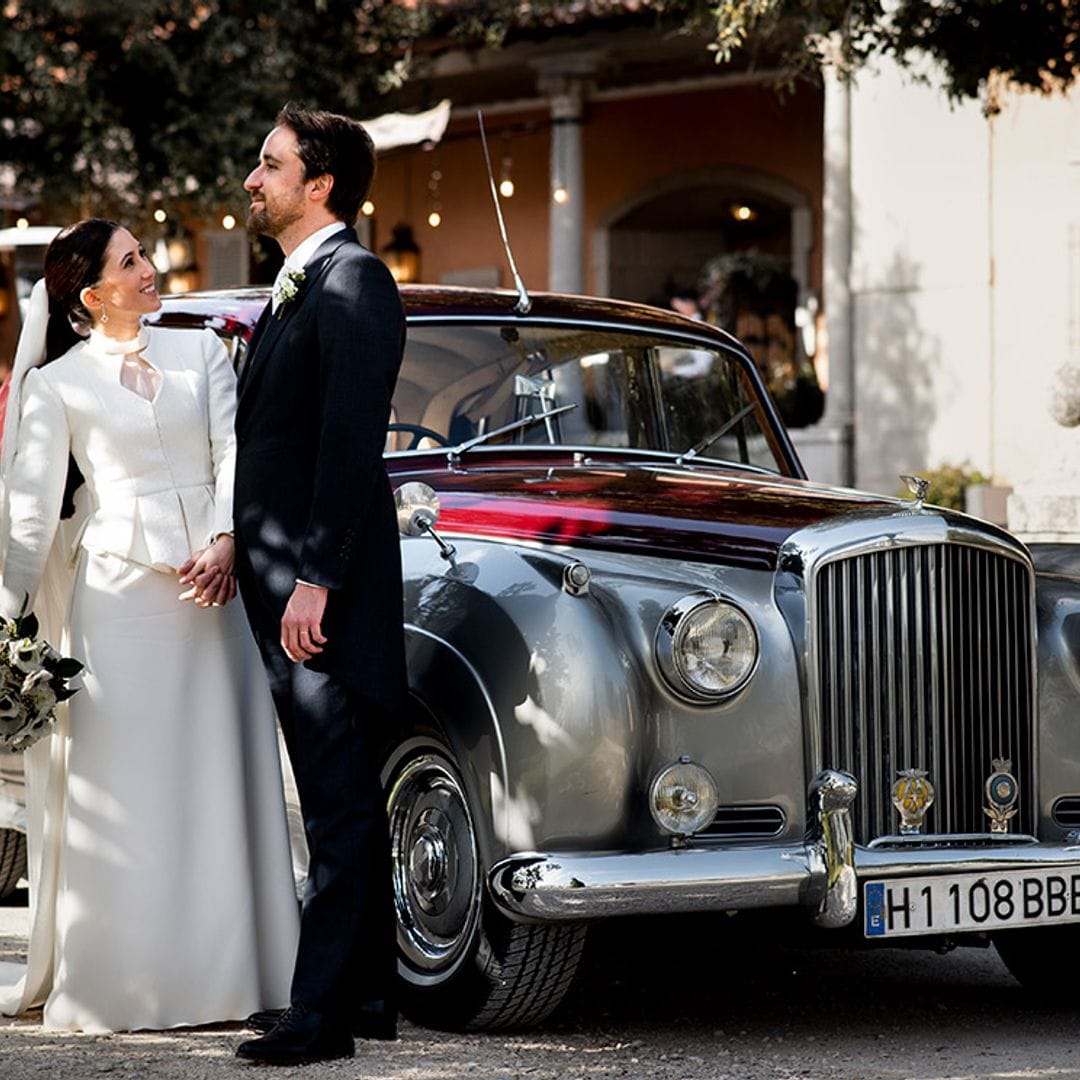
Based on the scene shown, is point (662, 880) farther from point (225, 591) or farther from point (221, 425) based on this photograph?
point (221, 425)

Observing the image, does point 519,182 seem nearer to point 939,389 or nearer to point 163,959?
point 939,389

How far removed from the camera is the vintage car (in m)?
4.37

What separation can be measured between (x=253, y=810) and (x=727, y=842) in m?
1.09

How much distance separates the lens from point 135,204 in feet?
54.9

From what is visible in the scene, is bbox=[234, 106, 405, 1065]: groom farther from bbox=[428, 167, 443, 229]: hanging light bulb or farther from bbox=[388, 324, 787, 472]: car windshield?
bbox=[428, 167, 443, 229]: hanging light bulb

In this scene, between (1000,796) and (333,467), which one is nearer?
(333,467)

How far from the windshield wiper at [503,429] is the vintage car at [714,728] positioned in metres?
0.35

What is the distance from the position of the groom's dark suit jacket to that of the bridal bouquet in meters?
0.48

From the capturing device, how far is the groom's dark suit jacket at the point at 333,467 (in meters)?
4.16

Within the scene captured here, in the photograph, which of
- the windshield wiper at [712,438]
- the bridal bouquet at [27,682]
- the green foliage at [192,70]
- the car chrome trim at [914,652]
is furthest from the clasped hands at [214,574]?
the green foliage at [192,70]

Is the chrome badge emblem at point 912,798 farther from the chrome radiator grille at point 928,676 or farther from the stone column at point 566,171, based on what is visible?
the stone column at point 566,171

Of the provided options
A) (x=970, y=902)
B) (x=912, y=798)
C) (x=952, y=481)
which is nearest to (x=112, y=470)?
(x=912, y=798)

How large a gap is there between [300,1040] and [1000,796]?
5.49 ft

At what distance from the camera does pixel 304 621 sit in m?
4.17
